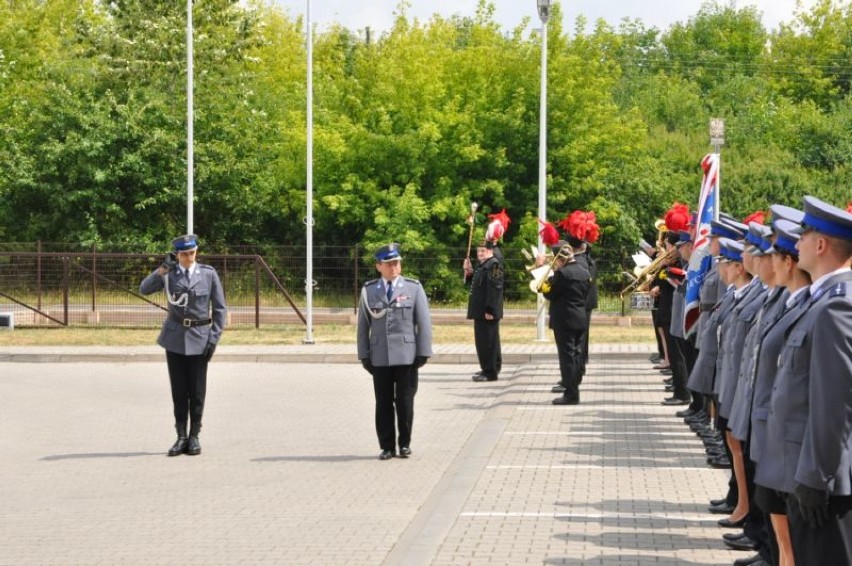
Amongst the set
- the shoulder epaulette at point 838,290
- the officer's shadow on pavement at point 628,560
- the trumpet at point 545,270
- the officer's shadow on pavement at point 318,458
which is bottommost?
the officer's shadow on pavement at point 318,458

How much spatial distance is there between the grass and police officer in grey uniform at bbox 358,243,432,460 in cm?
1547

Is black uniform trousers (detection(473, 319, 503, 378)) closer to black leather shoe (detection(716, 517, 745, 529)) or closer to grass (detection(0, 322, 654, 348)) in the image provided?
grass (detection(0, 322, 654, 348))

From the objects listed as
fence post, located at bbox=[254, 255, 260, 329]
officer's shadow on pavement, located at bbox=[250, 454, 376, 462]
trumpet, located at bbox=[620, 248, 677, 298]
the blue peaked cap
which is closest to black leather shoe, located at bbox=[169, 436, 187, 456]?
officer's shadow on pavement, located at bbox=[250, 454, 376, 462]

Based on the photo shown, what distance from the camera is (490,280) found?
66.4 ft

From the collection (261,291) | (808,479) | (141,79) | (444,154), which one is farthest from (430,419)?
(141,79)

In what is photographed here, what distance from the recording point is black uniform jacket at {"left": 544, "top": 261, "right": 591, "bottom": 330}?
1678cm

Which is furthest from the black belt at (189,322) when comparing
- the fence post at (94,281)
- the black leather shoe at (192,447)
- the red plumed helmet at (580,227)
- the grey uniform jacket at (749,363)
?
the fence post at (94,281)

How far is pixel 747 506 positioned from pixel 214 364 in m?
16.3

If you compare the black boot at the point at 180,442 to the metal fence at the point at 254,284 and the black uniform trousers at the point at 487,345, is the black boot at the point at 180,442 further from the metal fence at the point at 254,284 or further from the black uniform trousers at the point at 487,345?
the metal fence at the point at 254,284

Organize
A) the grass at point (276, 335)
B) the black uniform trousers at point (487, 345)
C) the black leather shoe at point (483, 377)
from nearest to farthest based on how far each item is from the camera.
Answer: the black uniform trousers at point (487, 345), the black leather shoe at point (483, 377), the grass at point (276, 335)

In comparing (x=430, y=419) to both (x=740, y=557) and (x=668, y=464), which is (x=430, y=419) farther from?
(x=740, y=557)

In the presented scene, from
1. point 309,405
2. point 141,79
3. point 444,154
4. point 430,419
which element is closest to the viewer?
point 430,419

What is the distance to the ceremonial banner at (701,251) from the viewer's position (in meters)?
13.4

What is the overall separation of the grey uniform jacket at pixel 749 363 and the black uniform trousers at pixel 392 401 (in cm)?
531
